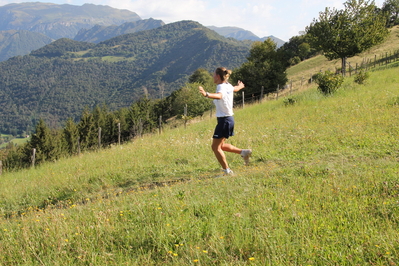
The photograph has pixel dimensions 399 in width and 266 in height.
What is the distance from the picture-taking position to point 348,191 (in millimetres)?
4223

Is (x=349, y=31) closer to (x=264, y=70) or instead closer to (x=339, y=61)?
(x=264, y=70)

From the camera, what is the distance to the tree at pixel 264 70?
37.2 m

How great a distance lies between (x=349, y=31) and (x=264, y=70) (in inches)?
459

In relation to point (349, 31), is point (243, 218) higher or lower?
lower

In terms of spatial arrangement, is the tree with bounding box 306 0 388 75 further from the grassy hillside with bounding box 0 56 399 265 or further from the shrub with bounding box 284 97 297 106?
the grassy hillside with bounding box 0 56 399 265

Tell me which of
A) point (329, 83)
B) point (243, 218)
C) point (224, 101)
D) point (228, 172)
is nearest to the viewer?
point (243, 218)

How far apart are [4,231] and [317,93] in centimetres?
1563

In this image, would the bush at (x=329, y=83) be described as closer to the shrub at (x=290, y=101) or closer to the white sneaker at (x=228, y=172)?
the shrub at (x=290, y=101)

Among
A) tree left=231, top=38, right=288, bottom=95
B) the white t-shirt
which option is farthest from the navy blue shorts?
tree left=231, top=38, right=288, bottom=95

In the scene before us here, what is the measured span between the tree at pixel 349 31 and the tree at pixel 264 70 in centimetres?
900

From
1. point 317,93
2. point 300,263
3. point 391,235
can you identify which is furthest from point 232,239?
point 317,93

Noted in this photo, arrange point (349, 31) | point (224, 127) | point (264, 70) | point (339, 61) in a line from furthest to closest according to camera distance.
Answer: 1. point (339, 61)
2. point (264, 70)
3. point (349, 31)
4. point (224, 127)

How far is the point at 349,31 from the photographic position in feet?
88.2

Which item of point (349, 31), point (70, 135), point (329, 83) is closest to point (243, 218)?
point (329, 83)
